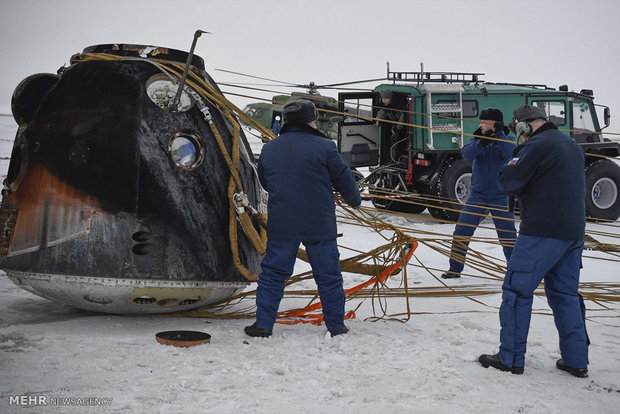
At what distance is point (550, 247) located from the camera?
377cm

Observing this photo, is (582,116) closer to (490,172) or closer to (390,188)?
(390,188)

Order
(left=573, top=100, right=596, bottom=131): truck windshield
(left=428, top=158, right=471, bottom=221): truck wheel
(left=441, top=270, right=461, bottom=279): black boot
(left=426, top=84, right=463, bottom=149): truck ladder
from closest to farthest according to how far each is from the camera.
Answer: (left=441, top=270, right=461, bottom=279): black boot < (left=428, top=158, right=471, bottom=221): truck wheel < (left=426, top=84, right=463, bottom=149): truck ladder < (left=573, top=100, right=596, bottom=131): truck windshield

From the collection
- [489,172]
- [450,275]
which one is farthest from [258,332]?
[489,172]

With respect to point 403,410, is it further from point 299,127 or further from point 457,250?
point 457,250

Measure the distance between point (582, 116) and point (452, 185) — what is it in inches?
140

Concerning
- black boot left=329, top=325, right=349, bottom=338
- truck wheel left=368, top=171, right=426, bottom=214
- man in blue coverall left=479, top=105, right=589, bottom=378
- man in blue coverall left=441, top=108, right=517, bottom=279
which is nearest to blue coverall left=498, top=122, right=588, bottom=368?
man in blue coverall left=479, top=105, right=589, bottom=378

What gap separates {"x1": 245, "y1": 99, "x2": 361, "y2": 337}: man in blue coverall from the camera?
167 inches

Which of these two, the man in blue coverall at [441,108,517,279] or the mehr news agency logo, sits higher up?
the man in blue coverall at [441,108,517,279]

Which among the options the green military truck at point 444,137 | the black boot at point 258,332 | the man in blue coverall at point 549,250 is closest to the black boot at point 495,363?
the man in blue coverall at point 549,250

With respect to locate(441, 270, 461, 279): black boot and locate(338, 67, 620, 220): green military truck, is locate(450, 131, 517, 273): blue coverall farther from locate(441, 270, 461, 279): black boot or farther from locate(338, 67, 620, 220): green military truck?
locate(338, 67, 620, 220): green military truck

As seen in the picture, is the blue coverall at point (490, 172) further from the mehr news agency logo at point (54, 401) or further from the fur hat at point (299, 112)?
the mehr news agency logo at point (54, 401)

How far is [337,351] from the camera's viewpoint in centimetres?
403

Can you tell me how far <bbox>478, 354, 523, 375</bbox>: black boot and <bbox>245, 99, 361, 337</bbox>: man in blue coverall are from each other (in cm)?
99

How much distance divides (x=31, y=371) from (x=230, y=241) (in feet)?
5.07
